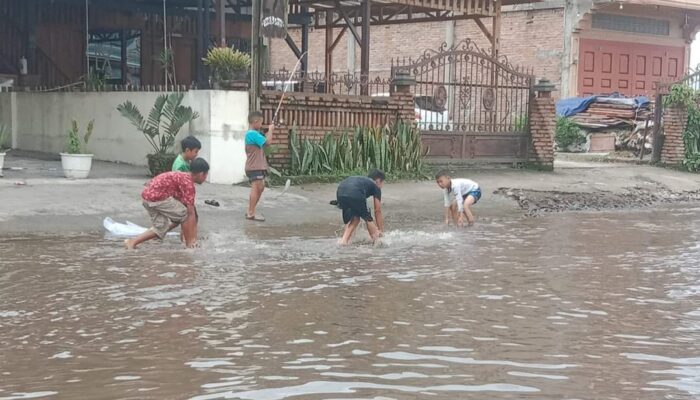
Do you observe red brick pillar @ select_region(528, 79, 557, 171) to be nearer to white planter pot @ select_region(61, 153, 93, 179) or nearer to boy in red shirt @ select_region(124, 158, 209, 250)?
white planter pot @ select_region(61, 153, 93, 179)

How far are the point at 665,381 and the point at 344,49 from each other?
27954mm

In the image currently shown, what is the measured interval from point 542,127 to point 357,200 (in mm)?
10211

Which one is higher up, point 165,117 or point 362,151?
point 165,117

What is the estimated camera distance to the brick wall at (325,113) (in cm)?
1460

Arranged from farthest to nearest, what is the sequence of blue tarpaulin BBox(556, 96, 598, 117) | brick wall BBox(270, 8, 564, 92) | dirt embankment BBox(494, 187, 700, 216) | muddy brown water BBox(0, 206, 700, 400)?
brick wall BBox(270, 8, 564, 92), blue tarpaulin BBox(556, 96, 598, 117), dirt embankment BBox(494, 187, 700, 216), muddy brown water BBox(0, 206, 700, 400)

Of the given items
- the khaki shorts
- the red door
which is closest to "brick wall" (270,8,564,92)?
the red door

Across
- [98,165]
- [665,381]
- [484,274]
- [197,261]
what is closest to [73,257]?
[197,261]

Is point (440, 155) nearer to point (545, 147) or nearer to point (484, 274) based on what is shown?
point (545, 147)

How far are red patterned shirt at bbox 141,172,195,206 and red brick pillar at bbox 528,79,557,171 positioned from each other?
1137 cm

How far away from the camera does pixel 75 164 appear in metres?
13.3

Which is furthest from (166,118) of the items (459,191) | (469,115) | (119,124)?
(469,115)

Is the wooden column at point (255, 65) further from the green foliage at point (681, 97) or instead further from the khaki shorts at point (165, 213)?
the green foliage at point (681, 97)

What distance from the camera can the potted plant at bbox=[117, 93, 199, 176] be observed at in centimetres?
1373

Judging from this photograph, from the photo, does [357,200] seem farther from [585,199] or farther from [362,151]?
[585,199]
